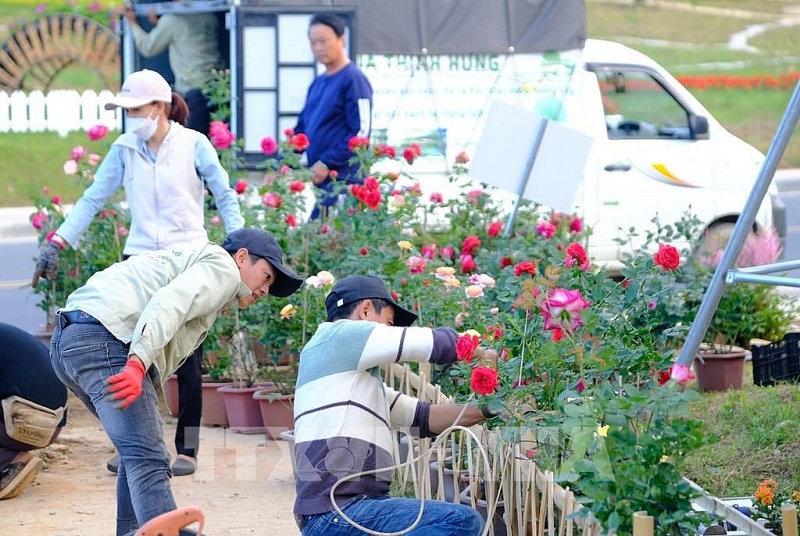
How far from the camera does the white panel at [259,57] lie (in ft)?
28.5

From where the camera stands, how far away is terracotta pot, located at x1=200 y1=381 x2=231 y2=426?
6.12 metres

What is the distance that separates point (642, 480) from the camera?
292cm

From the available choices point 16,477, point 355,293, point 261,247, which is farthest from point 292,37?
point 355,293

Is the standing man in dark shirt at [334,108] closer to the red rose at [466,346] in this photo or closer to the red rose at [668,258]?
the red rose at [668,258]

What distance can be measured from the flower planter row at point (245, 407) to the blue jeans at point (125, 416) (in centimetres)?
164

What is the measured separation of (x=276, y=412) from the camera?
577 centimetres

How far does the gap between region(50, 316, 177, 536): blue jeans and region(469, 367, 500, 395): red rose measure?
1138 millimetres

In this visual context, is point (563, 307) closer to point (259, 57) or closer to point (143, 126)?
point (143, 126)

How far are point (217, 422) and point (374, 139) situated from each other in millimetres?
3378

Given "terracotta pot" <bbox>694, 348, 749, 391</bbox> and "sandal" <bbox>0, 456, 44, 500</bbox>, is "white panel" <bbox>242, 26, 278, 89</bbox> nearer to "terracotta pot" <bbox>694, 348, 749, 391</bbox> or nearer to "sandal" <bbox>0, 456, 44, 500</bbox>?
"terracotta pot" <bbox>694, 348, 749, 391</bbox>

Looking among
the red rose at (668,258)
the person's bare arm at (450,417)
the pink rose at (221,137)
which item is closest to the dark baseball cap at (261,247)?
the person's bare arm at (450,417)

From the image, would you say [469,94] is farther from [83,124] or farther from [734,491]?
[83,124]

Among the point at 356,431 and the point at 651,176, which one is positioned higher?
the point at 651,176

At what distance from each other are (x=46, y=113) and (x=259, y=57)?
10.4 metres
